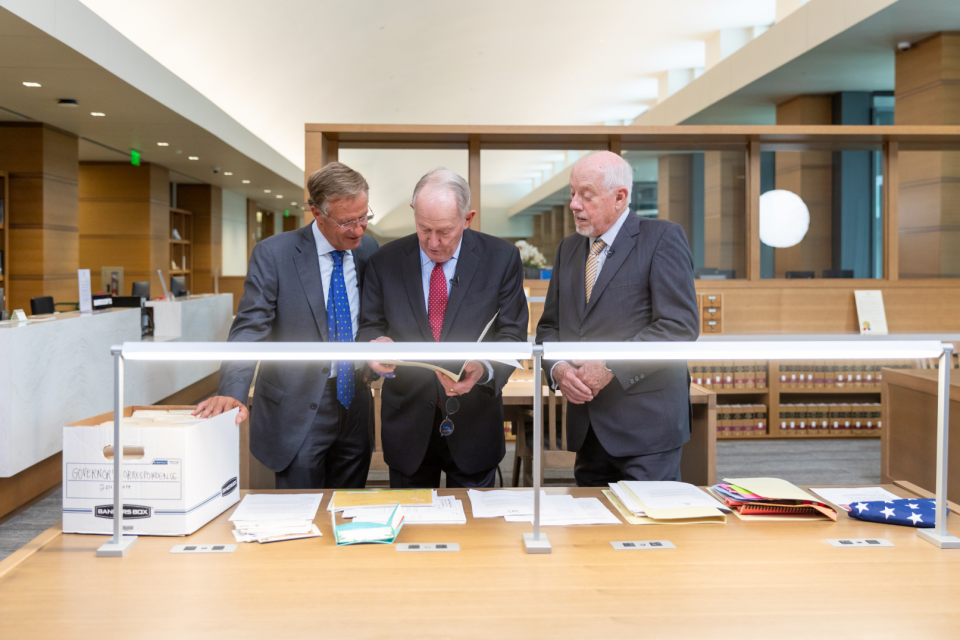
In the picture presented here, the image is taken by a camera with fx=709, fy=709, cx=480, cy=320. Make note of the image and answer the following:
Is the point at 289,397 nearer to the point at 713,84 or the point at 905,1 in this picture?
the point at 905,1

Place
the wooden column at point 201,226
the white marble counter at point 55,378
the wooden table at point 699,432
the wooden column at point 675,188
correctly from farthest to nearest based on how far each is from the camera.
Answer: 1. the wooden column at point 201,226
2. the wooden column at point 675,188
3. the white marble counter at point 55,378
4. the wooden table at point 699,432

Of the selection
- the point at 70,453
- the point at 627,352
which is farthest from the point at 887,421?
the point at 70,453

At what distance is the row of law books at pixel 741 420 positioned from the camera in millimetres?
5785

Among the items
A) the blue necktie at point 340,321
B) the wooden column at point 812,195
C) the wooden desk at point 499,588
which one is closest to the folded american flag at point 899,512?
the wooden desk at point 499,588

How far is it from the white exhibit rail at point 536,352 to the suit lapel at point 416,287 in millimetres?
571

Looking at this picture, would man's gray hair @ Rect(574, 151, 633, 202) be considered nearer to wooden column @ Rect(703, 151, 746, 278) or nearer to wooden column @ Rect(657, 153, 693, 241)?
wooden column @ Rect(703, 151, 746, 278)

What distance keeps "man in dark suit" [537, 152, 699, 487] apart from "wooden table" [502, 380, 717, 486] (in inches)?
63.5

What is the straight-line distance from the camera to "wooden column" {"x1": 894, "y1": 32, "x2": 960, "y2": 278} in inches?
248

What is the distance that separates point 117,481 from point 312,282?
74 cm

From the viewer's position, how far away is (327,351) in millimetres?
1331

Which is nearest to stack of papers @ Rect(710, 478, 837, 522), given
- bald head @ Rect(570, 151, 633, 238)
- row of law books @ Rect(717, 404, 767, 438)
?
bald head @ Rect(570, 151, 633, 238)

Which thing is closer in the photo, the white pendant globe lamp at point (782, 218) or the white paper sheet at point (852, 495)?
the white paper sheet at point (852, 495)

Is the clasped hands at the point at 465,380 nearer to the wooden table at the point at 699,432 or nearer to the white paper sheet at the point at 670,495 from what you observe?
the white paper sheet at the point at 670,495

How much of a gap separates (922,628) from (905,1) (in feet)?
19.2
